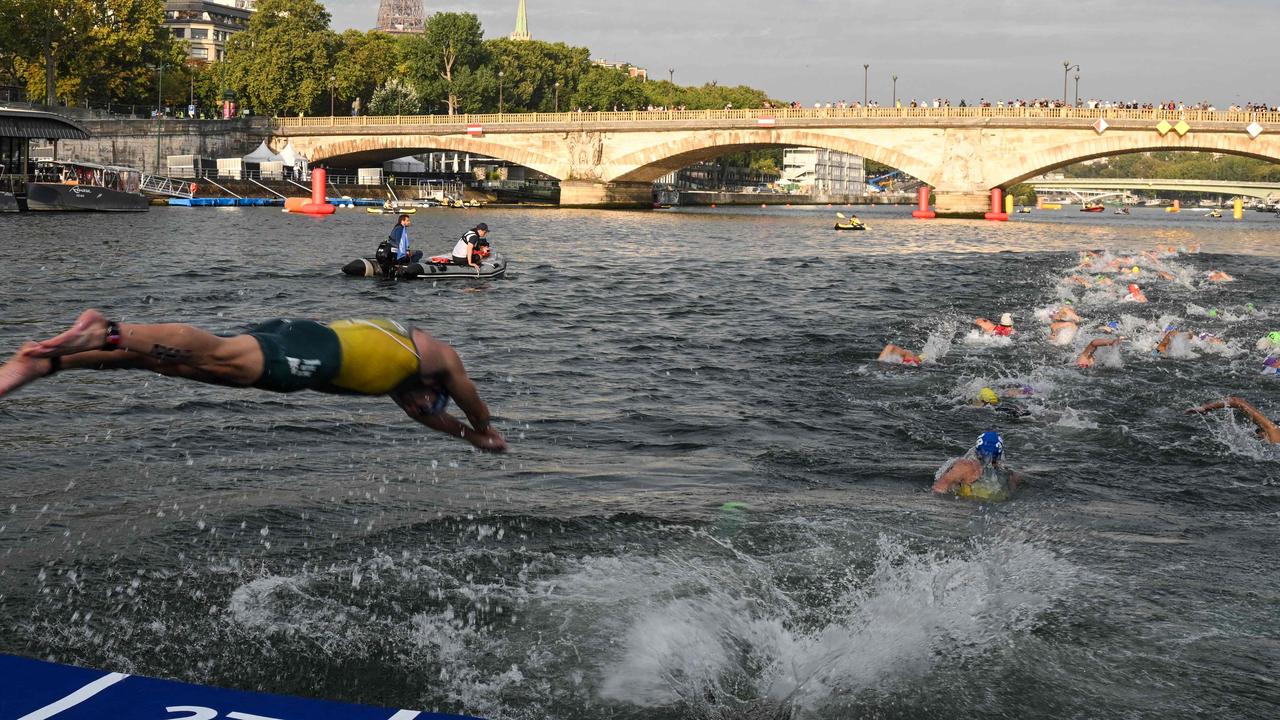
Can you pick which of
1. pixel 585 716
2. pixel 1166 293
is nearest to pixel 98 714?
pixel 585 716

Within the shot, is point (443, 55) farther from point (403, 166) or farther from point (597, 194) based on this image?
point (597, 194)

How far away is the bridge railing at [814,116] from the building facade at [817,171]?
79.7 metres

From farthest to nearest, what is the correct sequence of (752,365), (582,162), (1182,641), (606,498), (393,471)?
(582,162) < (752,365) < (393,471) < (606,498) < (1182,641)

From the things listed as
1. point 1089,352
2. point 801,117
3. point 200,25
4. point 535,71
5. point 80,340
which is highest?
point 200,25

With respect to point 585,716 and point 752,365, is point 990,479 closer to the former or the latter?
point 585,716

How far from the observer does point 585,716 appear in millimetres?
6926

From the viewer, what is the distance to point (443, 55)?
107m

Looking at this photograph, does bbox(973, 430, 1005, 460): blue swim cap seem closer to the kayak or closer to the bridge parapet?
the kayak

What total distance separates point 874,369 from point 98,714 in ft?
46.9

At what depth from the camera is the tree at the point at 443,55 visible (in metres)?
106

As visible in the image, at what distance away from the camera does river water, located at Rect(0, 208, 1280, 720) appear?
741 cm

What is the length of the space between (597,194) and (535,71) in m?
34.6

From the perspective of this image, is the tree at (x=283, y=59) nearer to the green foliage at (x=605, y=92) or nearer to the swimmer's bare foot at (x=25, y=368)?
the green foliage at (x=605, y=92)

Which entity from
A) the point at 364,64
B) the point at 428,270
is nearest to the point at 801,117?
the point at 364,64
